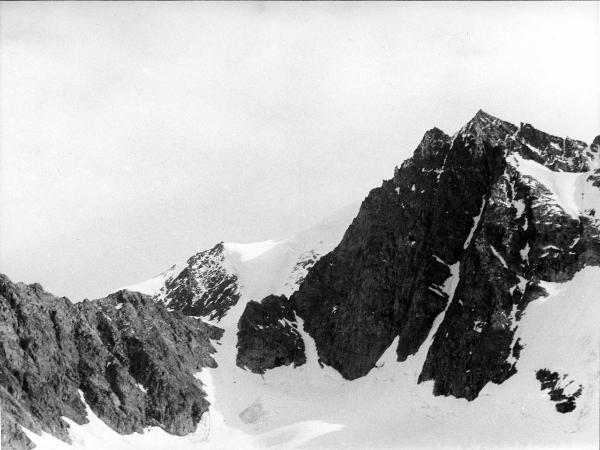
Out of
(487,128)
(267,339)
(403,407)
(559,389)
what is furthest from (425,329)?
(487,128)

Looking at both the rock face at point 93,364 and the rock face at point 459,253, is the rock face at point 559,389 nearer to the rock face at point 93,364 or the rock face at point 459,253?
the rock face at point 459,253

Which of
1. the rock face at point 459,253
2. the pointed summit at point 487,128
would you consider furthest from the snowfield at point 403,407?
the pointed summit at point 487,128

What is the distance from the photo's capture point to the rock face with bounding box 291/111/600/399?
461 feet

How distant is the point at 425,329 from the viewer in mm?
151000

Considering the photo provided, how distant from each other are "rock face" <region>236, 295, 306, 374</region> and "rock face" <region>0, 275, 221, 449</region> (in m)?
7.94

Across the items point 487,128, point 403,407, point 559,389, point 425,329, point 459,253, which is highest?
point 487,128

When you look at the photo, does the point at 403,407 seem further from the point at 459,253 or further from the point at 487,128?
the point at 487,128

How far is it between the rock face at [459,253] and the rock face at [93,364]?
29.7m

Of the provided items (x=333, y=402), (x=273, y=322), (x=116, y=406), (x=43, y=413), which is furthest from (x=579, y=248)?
(x=43, y=413)

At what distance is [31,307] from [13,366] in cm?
1307

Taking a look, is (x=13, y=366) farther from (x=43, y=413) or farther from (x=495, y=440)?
(x=495, y=440)

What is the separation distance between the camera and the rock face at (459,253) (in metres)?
140

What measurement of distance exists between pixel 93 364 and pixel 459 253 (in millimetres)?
66849

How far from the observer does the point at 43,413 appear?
124 metres
